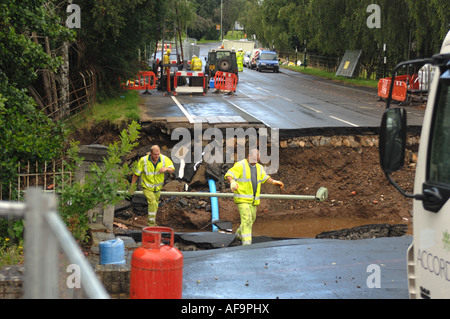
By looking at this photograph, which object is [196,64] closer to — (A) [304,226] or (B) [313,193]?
(B) [313,193]

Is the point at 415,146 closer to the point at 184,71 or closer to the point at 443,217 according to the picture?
the point at 184,71

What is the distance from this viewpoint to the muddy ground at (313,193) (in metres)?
16.1

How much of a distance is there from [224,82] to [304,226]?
666 inches

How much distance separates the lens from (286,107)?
82.2 ft

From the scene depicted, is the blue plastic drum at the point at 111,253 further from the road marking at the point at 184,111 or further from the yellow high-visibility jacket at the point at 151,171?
the road marking at the point at 184,111

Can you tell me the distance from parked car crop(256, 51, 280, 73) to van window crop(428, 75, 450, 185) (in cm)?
4800

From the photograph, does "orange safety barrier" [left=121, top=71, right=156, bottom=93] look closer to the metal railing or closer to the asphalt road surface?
the asphalt road surface

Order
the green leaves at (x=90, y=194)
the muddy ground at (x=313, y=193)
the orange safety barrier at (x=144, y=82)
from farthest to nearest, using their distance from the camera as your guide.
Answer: the orange safety barrier at (x=144, y=82)
the muddy ground at (x=313, y=193)
the green leaves at (x=90, y=194)

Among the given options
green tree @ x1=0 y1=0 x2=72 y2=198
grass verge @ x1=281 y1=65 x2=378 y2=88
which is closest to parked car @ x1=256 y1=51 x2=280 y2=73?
grass verge @ x1=281 y1=65 x2=378 y2=88

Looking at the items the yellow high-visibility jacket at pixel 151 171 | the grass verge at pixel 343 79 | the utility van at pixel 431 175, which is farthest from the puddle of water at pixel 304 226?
the grass verge at pixel 343 79

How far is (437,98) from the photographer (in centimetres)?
446

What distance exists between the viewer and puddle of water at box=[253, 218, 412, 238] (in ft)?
50.4

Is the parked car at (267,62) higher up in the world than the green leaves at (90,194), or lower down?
higher up

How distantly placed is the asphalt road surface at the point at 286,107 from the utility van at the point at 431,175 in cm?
1441
